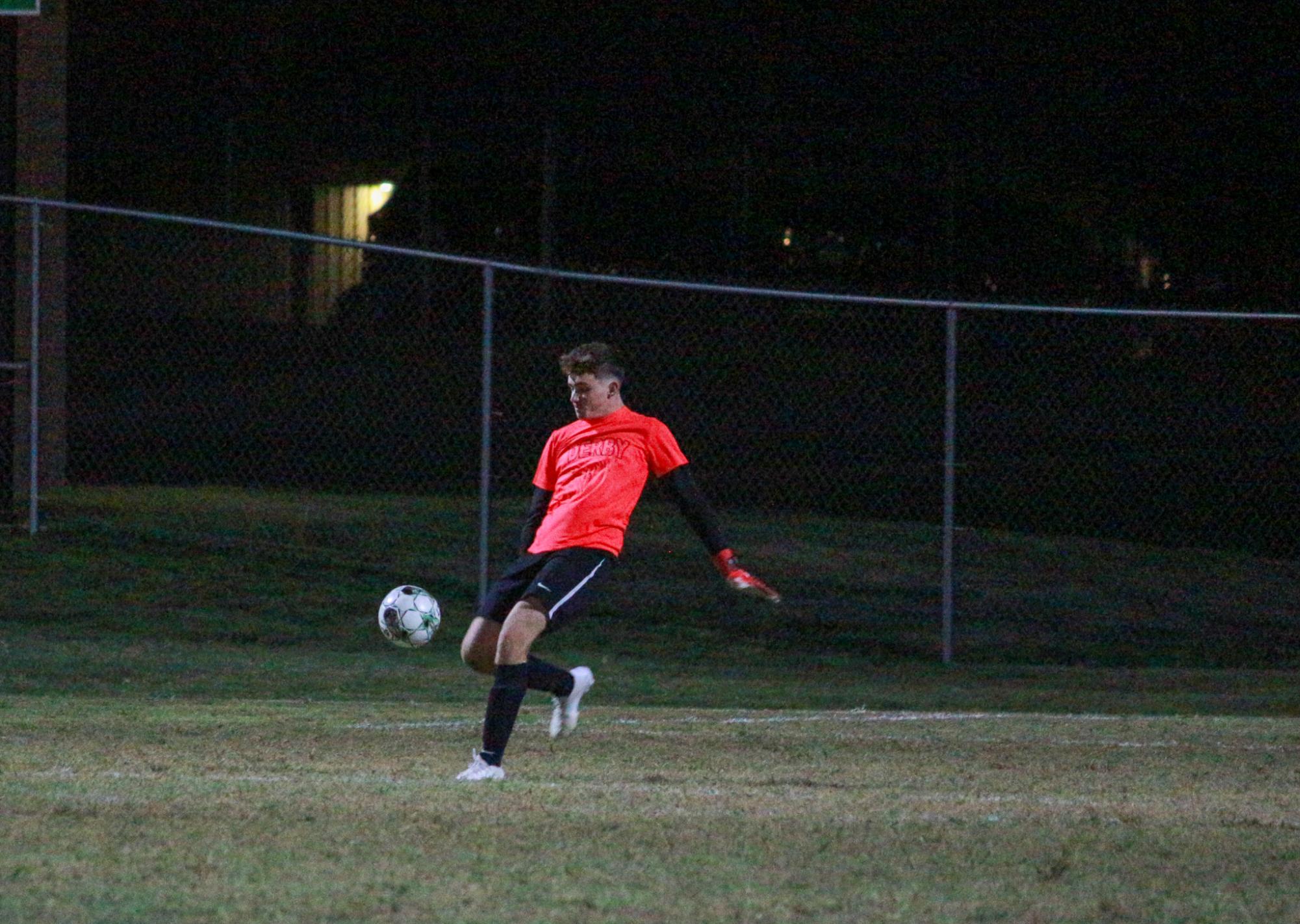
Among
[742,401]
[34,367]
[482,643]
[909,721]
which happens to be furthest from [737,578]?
[742,401]

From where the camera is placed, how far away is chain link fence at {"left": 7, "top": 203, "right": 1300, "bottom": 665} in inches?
722

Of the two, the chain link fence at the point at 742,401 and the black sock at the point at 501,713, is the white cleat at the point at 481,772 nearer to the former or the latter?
the black sock at the point at 501,713

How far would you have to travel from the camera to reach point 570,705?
8000 millimetres

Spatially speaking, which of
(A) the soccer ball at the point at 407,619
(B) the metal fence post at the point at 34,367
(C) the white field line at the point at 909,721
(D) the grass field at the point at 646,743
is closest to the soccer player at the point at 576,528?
(D) the grass field at the point at 646,743

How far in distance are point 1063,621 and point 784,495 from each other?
6181mm

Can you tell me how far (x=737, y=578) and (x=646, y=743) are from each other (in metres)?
1.07

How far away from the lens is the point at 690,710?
397 inches

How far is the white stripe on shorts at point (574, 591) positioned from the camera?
7.49m

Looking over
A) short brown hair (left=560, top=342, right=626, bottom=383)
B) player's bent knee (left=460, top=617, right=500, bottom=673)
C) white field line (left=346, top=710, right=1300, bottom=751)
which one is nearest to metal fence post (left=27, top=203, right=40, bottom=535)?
white field line (left=346, top=710, right=1300, bottom=751)

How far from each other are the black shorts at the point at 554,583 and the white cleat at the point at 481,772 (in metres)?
0.60

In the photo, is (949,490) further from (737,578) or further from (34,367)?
(34,367)

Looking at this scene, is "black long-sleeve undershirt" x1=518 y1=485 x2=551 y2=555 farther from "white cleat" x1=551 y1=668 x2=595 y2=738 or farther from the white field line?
the white field line

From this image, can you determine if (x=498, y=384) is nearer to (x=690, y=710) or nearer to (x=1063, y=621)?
(x=1063, y=621)

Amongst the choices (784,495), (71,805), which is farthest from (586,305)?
(71,805)
